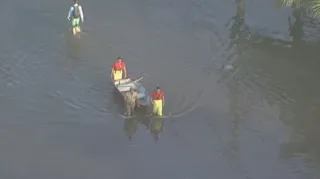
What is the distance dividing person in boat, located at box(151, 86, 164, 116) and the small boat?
1.30 feet

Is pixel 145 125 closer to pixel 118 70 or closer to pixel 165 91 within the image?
pixel 165 91

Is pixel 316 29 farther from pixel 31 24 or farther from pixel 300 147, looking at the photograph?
pixel 31 24

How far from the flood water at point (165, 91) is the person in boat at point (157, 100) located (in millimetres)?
450

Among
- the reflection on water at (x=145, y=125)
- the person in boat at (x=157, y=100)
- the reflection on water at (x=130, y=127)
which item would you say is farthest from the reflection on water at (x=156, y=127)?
the reflection on water at (x=130, y=127)

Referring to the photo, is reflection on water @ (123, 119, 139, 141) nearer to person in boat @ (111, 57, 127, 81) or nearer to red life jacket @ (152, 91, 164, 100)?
red life jacket @ (152, 91, 164, 100)

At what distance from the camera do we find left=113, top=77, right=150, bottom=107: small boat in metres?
22.9

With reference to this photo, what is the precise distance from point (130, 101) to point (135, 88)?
2.63 feet

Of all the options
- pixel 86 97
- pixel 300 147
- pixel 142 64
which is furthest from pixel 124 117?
pixel 300 147

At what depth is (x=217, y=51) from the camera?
2731cm

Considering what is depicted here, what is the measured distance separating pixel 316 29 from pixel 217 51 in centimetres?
509

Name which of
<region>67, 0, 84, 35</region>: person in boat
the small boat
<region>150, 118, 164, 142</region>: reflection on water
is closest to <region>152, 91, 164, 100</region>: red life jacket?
the small boat

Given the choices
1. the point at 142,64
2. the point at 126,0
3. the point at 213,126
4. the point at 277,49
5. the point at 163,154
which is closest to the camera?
the point at 163,154

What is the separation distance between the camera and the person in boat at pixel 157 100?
22359 mm

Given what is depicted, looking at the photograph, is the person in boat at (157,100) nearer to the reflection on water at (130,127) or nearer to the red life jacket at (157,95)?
the red life jacket at (157,95)
